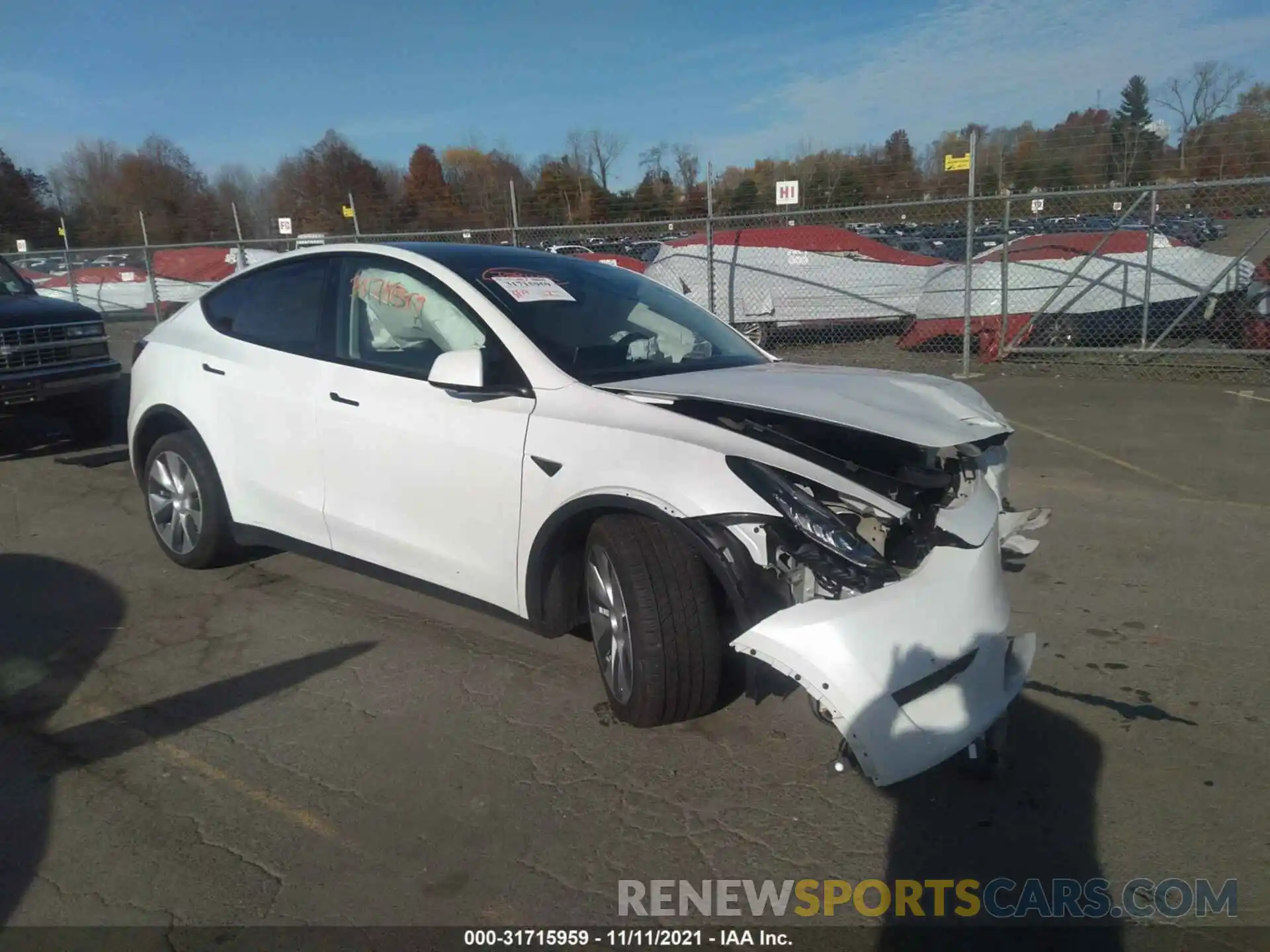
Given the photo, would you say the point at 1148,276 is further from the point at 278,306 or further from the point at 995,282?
the point at 278,306

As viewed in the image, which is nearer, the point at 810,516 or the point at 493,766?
the point at 810,516

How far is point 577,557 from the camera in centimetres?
351

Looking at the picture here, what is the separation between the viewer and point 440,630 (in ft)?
14.2

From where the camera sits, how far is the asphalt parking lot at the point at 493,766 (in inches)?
105

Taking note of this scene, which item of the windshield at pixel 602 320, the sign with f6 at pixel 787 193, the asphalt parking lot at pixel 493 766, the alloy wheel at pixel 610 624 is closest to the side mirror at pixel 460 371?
the windshield at pixel 602 320

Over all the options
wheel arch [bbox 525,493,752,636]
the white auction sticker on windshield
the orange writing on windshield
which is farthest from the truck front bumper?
wheel arch [bbox 525,493,752,636]

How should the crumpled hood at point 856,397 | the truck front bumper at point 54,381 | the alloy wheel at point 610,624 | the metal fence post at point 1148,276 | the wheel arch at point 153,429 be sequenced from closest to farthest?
the crumpled hood at point 856,397
the alloy wheel at point 610,624
the wheel arch at point 153,429
the truck front bumper at point 54,381
the metal fence post at point 1148,276

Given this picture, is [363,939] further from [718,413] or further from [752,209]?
[752,209]

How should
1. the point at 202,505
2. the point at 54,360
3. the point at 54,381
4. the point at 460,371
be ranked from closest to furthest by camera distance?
the point at 460,371, the point at 202,505, the point at 54,381, the point at 54,360

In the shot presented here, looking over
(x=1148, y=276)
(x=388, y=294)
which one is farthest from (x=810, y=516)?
(x=1148, y=276)

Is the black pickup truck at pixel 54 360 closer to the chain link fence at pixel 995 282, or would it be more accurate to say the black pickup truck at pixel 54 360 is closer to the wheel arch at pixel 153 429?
the wheel arch at pixel 153 429

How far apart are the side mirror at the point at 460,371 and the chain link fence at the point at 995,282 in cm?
763

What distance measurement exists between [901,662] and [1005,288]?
9.60m

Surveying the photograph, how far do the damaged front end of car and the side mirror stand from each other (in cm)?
76
